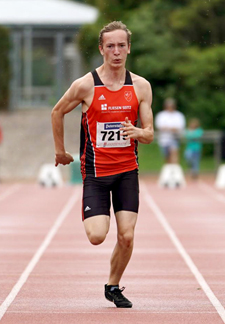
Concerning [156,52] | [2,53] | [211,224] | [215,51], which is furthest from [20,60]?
[211,224]

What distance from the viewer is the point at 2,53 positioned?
40844 mm

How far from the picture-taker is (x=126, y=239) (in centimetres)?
762

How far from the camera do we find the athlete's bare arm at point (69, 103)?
757cm

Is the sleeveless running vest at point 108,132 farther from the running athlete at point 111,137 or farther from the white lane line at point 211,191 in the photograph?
the white lane line at point 211,191

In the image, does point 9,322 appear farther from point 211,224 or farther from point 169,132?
point 169,132

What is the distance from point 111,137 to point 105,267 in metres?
3.10

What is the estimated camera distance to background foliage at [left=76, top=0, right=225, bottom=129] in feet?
116

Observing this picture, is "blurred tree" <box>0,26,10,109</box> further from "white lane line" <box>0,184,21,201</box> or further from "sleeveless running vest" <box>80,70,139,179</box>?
"sleeveless running vest" <box>80,70,139,179</box>

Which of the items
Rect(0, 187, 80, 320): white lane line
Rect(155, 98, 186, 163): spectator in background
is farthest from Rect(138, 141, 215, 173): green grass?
Rect(0, 187, 80, 320): white lane line

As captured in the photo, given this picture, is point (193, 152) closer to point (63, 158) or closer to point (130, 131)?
point (63, 158)

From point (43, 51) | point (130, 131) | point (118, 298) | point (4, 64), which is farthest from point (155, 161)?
point (130, 131)

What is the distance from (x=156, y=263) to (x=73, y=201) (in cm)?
936

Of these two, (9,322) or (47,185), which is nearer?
(9,322)

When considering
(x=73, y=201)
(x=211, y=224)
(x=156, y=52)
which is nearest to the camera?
(x=211, y=224)
